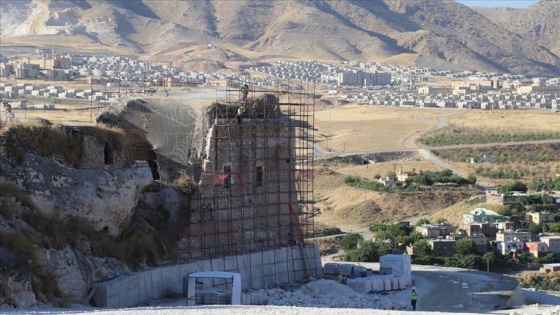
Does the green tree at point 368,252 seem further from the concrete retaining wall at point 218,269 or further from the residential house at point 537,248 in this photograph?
the residential house at point 537,248

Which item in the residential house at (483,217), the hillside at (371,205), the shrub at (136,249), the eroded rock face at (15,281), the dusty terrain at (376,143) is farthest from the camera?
the dusty terrain at (376,143)

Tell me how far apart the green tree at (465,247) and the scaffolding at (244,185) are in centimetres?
840

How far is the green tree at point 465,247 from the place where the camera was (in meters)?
38.5

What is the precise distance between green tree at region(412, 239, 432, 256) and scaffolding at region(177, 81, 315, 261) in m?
7.75

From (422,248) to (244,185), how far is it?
10.3 m

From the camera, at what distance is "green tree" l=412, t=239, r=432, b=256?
1510 inches

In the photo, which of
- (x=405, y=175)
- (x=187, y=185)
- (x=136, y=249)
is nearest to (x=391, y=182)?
(x=405, y=175)

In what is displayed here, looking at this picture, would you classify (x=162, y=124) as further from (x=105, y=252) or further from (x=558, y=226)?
(x=558, y=226)

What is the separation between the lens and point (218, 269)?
28.0 meters

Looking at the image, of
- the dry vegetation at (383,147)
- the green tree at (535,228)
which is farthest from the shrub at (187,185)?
the dry vegetation at (383,147)

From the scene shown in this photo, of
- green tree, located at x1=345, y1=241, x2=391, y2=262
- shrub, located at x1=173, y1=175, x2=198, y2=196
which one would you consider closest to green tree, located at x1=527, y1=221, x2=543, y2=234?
green tree, located at x1=345, y1=241, x2=391, y2=262

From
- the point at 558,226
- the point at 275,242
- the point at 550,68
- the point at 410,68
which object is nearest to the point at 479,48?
the point at 550,68

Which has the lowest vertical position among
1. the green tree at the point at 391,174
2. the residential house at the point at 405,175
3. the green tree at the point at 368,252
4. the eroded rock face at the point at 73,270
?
the green tree at the point at 391,174

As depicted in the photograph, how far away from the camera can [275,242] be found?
3014cm
